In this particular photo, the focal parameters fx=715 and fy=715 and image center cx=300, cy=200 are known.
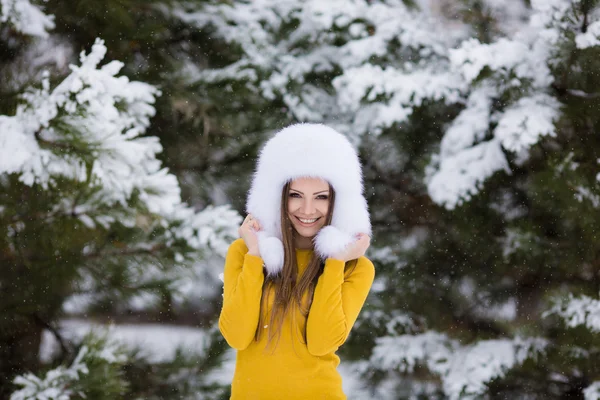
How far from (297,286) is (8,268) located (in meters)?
2.27

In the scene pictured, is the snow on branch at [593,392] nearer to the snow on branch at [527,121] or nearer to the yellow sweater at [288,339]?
the snow on branch at [527,121]

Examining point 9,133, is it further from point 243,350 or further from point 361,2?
point 361,2

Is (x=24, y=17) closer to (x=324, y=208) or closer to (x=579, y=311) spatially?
(x=324, y=208)

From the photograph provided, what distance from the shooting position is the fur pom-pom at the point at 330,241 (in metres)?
1.75

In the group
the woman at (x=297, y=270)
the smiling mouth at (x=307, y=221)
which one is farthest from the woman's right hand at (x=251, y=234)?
the smiling mouth at (x=307, y=221)

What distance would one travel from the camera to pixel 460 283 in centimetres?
487

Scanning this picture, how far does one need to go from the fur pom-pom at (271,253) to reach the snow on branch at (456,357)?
9.58 ft

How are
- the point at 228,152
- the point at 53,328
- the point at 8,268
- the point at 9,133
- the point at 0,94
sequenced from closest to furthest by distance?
1. the point at 9,133
2. the point at 0,94
3. the point at 8,268
4. the point at 53,328
5. the point at 228,152

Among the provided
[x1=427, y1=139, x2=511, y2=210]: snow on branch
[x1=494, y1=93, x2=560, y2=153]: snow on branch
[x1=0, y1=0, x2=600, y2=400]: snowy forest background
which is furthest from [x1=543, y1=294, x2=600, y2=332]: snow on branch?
[x1=494, y1=93, x2=560, y2=153]: snow on branch

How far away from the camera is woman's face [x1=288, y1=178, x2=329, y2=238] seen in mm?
1823

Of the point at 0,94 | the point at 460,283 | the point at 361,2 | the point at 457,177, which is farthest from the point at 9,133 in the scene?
the point at 460,283

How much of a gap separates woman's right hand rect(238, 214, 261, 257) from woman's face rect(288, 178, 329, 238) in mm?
94

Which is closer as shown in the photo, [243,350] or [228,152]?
[243,350]

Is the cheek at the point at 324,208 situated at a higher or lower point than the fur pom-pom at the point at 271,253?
higher
